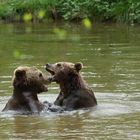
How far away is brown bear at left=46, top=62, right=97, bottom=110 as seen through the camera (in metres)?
12.6

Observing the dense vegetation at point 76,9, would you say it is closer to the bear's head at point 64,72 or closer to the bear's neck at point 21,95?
the bear's head at point 64,72

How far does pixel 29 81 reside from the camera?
1227 centimetres

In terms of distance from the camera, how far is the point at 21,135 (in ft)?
33.1

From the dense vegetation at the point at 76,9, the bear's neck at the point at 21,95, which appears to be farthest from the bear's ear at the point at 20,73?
the dense vegetation at the point at 76,9

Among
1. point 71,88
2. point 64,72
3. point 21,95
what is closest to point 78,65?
point 64,72

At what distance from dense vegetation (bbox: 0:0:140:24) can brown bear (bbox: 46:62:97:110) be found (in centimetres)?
2084

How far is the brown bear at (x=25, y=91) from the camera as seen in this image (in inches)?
477

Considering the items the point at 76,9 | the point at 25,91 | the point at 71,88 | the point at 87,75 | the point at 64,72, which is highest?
the point at 64,72

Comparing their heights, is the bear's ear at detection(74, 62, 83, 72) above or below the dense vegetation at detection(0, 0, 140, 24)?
above

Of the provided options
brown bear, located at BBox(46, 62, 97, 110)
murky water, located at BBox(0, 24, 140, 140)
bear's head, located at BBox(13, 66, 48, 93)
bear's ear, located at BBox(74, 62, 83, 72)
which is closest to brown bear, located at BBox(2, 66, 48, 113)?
bear's head, located at BBox(13, 66, 48, 93)

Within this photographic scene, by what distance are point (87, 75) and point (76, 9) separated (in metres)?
20.1

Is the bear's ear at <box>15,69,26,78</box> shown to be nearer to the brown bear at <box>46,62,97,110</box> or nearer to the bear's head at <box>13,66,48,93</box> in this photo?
the bear's head at <box>13,66,48,93</box>

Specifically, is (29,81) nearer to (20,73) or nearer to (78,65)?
(20,73)

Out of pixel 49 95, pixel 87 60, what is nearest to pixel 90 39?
pixel 87 60
